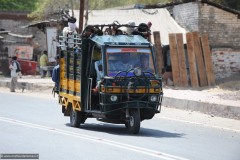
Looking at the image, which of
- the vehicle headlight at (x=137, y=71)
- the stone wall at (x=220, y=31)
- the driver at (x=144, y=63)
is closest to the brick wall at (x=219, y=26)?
the stone wall at (x=220, y=31)

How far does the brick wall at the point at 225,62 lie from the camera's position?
30.0 meters

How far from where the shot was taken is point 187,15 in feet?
103

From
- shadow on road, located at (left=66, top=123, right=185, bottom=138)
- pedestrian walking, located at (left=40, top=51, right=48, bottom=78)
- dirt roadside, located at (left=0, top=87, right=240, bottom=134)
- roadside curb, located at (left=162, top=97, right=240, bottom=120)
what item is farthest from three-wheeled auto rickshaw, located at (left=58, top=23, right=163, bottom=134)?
pedestrian walking, located at (left=40, top=51, right=48, bottom=78)

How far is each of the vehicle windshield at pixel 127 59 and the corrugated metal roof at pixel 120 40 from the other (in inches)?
6.0

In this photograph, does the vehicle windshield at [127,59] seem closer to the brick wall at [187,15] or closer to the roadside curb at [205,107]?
the roadside curb at [205,107]

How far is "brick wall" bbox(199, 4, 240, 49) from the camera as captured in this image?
30641 millimetres

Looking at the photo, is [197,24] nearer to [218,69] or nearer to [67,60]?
[218,69]

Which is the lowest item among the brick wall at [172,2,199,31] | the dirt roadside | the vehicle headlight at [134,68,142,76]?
the dirt roadside

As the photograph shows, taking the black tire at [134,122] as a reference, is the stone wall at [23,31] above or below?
above

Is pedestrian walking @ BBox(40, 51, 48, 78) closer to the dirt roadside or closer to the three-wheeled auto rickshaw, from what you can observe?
the dirt roadside

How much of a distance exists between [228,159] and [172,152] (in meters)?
1.04

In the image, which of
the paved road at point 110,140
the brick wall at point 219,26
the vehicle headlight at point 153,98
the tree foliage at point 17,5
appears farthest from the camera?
the tree foliage at point 17,5

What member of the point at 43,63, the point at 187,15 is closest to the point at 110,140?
the point at 187,15

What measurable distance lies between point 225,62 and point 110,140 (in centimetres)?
1762
